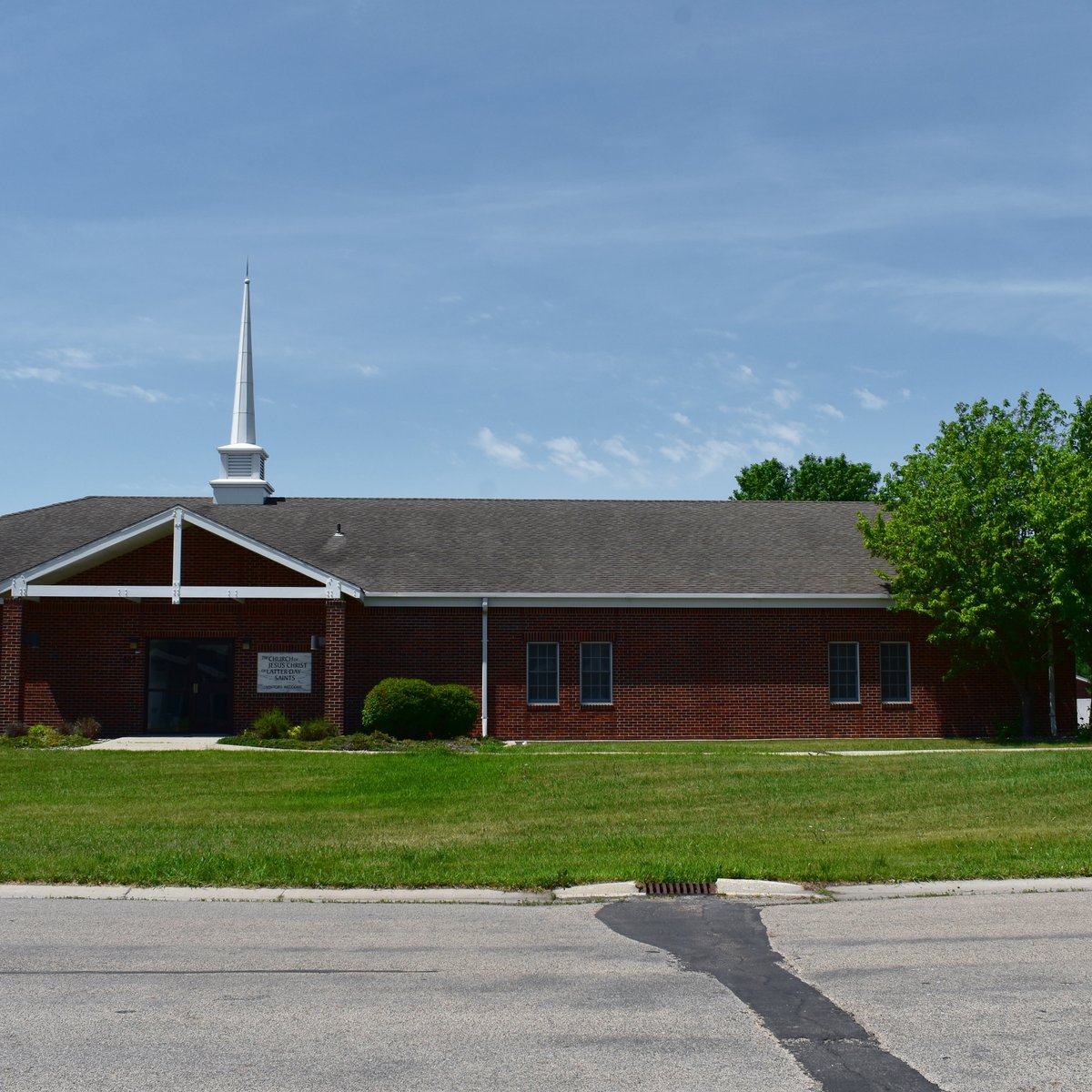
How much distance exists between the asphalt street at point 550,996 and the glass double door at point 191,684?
1833 centimetres

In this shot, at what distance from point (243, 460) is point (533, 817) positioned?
70.0 ft

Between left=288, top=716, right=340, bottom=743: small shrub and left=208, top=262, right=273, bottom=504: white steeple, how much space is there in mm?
9888

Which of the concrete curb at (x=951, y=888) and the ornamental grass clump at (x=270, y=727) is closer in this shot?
the concrete curb at (x=951, y=888)

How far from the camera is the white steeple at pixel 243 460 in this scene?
33.2 meters

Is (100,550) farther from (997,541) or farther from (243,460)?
(997,541)

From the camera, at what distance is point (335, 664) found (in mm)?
25578

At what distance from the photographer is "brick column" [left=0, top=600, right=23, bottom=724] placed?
25500 mm

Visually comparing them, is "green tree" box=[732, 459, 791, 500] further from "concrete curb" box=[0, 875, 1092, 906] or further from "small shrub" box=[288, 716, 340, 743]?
"concrete curb" box=[0, 875, 1092, 906]

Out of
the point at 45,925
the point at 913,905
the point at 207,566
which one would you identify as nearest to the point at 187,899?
the point at 45,925

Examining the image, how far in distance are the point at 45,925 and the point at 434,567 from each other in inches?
765

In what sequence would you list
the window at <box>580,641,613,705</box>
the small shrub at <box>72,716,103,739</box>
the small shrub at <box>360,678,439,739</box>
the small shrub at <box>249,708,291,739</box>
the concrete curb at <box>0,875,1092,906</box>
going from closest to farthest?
the concrete curb at <box>0,875,1092,906</box> → the small shrub at <box>249,708,291,739</box> → the small shrub at <box>360,678,439,739</box> → the small shrub at <box>72,716,103,739</box> → the window at <box>580,641,613,705</box>

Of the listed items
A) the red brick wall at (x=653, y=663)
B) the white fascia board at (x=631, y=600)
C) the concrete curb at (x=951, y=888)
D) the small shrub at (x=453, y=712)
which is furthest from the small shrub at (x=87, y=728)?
the concrete curb at (x=951, y=888)

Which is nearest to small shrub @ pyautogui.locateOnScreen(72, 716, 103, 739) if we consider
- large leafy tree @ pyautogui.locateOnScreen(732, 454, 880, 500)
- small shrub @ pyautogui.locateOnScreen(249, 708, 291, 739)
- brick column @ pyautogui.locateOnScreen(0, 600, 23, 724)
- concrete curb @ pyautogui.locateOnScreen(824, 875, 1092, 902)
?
brick column @ pyautogui.locateOnScreen(0, 600, 23, 724)

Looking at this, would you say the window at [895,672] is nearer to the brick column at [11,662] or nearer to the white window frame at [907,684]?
the white window frame at [907,684]
